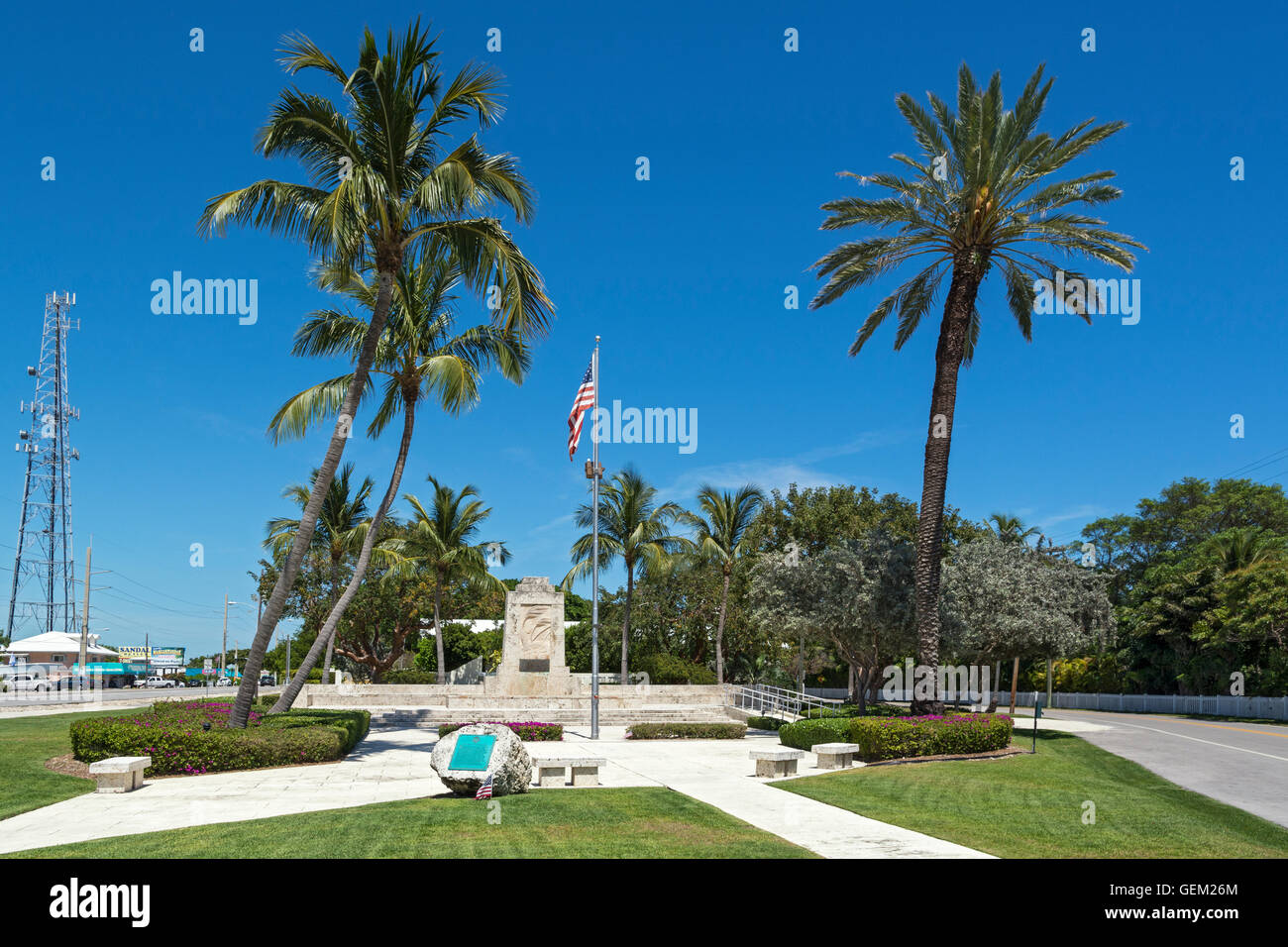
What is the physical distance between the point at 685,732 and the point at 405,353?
13.0m

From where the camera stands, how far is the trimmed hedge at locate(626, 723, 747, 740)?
26094mm

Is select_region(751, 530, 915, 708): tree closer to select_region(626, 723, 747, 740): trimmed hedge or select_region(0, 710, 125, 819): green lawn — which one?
select_region(626, 723, 747, 740): trimmed hedge

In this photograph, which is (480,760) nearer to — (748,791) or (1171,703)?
(748,791)

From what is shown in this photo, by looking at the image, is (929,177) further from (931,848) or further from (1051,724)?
(1051,724)

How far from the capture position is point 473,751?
1311 centimetres

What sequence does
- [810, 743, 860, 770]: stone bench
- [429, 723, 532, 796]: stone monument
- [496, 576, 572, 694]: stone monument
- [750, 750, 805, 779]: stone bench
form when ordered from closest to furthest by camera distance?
[429, 723, 532, 796]: stone monument → [750, 750, 805, 779]: stone bench → [810, 743, 860, 770]: stone bench → [496, 576, 572, 694]: stone monument

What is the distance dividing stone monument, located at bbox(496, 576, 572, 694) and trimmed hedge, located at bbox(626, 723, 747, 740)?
11782mm

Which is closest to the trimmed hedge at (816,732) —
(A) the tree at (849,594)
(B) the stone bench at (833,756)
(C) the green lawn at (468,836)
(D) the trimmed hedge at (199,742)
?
(B) the stone bench at (833,756)

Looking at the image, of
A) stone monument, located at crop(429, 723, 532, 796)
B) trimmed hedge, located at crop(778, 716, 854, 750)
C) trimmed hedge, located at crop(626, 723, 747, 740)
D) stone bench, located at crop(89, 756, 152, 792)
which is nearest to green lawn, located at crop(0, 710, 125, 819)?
stone bench, located at crop(89, 756, 152, 792)

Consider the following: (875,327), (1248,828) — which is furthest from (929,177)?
(1248,828)
